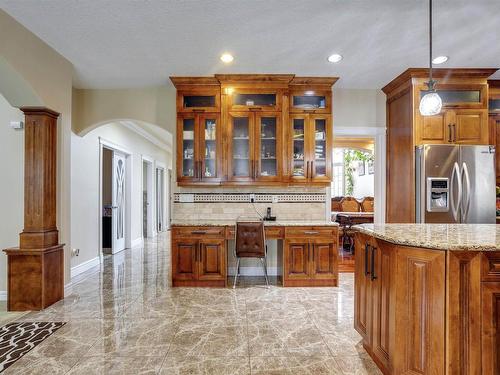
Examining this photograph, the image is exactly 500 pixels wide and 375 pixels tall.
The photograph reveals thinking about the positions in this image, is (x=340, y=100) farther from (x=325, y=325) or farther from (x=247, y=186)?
(x=325, y=325)

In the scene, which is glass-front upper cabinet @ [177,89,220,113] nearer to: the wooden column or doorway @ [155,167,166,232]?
the wooden column

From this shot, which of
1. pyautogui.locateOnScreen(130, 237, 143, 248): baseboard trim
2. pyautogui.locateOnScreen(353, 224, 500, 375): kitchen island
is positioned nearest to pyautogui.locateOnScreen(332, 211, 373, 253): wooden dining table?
pyautogui.locateOnScreen(353, 224, 500, 375): kitchen island

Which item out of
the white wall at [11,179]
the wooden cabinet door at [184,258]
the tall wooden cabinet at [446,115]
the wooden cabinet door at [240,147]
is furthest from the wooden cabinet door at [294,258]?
the white wall at [11,179]

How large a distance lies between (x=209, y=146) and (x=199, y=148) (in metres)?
0.14

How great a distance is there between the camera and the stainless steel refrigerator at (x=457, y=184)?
3533 mm

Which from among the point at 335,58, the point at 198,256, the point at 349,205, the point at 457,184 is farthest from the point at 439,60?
the point at 349,205

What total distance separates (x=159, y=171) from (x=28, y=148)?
595 cm

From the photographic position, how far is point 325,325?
2775 millimetres

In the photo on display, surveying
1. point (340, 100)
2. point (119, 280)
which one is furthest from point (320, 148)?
point (119, 280)

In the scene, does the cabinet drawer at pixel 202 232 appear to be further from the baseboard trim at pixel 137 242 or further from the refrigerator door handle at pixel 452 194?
the baseboard trim at pixel 137 242

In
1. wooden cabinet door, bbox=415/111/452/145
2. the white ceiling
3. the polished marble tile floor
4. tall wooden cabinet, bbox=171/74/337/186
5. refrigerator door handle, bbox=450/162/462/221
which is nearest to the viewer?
the polished marble tile floor

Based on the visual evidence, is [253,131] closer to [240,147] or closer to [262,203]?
[240,147]

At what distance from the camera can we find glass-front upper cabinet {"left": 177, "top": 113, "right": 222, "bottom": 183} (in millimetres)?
4031

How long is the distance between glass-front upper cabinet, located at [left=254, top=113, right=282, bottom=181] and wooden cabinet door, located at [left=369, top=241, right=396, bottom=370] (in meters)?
2.13
